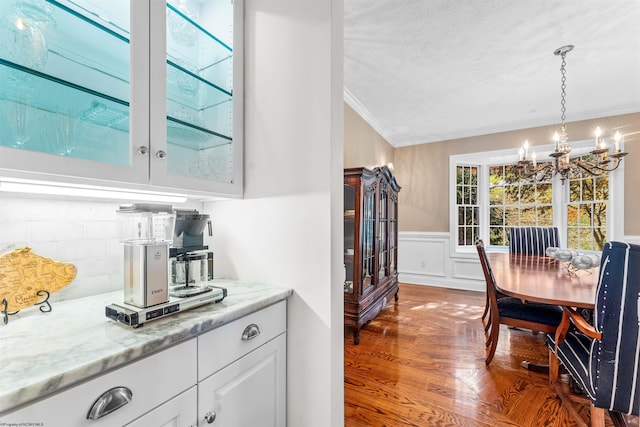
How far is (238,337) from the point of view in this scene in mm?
1038

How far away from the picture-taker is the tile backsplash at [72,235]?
0.99 meters

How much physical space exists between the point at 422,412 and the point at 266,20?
2390 millimetres

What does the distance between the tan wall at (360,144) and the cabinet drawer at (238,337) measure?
7.87ft

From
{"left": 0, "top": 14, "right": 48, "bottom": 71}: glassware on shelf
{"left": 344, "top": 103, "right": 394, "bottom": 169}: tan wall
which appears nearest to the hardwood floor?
{"left": 344, "top": 103, "right": 394, "bottom": 169}: tan wall

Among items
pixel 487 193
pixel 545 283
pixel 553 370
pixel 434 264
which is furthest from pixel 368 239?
pixel 487 193

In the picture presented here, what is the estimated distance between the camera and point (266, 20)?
138 cm

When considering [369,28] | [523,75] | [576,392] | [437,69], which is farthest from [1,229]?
[523,75]

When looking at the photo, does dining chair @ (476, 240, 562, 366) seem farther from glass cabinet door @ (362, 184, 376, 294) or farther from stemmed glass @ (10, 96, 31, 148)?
stemmed glass @ (10, 96, 31, 148)

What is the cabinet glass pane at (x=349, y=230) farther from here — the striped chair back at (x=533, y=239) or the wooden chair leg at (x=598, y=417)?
the striped chair back at (x=533, y=239)

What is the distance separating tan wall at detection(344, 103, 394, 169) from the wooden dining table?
1.98 metres

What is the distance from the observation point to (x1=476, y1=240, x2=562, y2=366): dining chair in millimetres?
2012

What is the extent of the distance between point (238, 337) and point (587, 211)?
5208mm

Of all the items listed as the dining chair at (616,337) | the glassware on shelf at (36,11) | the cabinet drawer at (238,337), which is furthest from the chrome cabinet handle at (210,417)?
the dining chair at (616,337)

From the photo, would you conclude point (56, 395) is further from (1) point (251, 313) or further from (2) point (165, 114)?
(2) point (165, 114)
